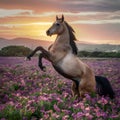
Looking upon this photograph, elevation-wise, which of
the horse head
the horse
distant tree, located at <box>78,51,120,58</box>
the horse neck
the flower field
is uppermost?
the horse head

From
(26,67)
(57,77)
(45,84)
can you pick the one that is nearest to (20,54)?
(26,67)

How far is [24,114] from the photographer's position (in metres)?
9.09

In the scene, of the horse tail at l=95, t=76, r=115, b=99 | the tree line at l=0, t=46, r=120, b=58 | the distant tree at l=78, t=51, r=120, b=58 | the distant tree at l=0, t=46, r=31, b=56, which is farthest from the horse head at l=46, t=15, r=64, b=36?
the distant tree at l=78, t=51, r=120, b=58

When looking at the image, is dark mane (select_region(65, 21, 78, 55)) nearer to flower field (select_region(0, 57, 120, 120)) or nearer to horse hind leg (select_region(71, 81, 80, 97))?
horse hind leg (select_region(71, 81, 80, 97))

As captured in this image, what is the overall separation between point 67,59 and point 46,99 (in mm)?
1040

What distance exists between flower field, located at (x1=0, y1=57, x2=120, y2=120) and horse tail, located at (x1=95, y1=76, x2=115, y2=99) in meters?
0.21

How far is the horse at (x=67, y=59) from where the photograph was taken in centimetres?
1038

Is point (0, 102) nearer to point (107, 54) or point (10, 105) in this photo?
point (10, 105)

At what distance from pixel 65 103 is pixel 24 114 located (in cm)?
135

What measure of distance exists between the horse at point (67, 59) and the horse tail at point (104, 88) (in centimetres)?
40

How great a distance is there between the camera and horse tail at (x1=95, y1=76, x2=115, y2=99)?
11500 millimetres

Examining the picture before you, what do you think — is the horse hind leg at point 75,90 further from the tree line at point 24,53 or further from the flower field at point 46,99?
the tree line at point 24,53

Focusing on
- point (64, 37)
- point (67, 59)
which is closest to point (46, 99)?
point (67, 59)

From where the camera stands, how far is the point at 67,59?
10.5 metres
